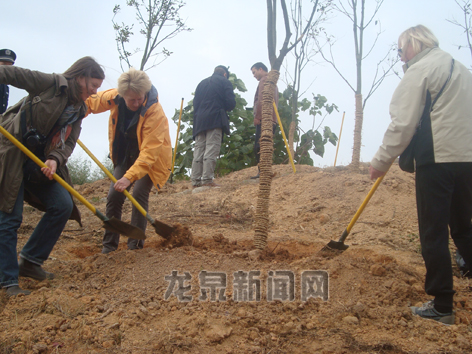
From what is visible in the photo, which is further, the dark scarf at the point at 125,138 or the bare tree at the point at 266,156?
the dark scarf at the point at 125,138

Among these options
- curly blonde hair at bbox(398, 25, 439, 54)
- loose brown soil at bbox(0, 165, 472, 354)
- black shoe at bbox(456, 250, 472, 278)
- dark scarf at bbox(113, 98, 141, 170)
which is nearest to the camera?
loose brown soil at bbox(0, 165, 472, 354)

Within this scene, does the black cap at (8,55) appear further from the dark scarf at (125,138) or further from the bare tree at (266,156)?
the bare tree at (266,156)

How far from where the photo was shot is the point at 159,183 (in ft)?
11.5

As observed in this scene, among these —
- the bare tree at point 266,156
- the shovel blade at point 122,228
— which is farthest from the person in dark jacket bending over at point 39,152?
the bare tree at point 266,156

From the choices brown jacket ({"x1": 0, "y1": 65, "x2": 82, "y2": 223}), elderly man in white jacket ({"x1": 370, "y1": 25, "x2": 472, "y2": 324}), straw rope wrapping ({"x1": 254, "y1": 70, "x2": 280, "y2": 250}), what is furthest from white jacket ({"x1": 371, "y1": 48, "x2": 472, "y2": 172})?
brown jacket ({"x1": 0, "y1": 65, "x2": 82, "y2": 223})

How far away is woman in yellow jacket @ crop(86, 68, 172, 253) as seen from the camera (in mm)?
3152

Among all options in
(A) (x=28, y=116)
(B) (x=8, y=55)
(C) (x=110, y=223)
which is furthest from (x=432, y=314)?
(B) (x=8, y=55)

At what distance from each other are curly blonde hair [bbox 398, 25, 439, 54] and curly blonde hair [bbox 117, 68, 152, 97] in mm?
1981

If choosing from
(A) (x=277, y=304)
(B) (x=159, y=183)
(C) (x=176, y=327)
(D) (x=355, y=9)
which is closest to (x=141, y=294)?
(C) (x=176, y=327)

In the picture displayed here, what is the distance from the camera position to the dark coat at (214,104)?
6.75 meters

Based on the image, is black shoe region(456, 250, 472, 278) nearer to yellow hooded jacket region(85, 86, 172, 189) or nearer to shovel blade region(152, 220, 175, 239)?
shovel blade region(152, 220, 175, 239)

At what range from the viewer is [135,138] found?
3.46m

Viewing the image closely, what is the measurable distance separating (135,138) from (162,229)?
2.86 ft

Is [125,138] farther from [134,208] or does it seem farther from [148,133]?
[134,208]
